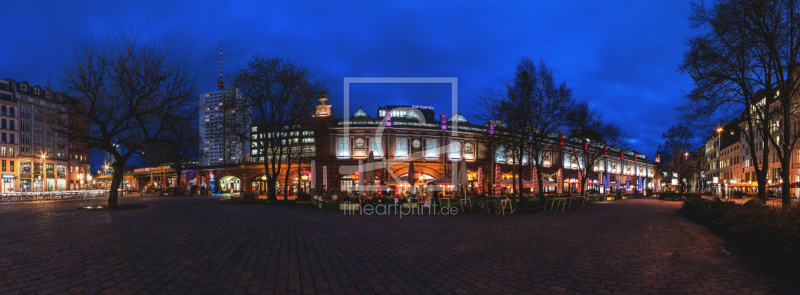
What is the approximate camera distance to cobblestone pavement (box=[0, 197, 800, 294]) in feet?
17.8

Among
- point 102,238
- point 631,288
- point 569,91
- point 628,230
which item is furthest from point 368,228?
point 569,91

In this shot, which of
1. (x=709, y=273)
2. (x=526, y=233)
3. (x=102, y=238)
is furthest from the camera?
(x=526, y=233)

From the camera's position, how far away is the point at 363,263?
686cm

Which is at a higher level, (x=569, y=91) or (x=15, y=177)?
(x=569, y=91)

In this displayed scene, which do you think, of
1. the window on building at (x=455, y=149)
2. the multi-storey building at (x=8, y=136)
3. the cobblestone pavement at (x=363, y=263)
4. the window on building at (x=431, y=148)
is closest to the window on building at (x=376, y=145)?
the window on building at (x=431, y=148)

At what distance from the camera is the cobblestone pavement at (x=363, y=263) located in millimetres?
5418

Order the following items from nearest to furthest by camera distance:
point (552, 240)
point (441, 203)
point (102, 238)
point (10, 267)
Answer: point (10, 267) → point (102, 238) → point (552, 240) → point (441, 203)

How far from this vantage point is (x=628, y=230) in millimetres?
12539

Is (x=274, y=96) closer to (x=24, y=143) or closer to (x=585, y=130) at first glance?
(x=585, y=130)

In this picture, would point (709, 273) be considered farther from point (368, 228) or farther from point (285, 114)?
A: point (285, 114)

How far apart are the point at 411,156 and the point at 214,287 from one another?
43.7m

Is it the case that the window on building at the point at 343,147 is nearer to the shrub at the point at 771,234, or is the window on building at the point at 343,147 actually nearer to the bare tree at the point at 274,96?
the bare tree at the point at 274,96
